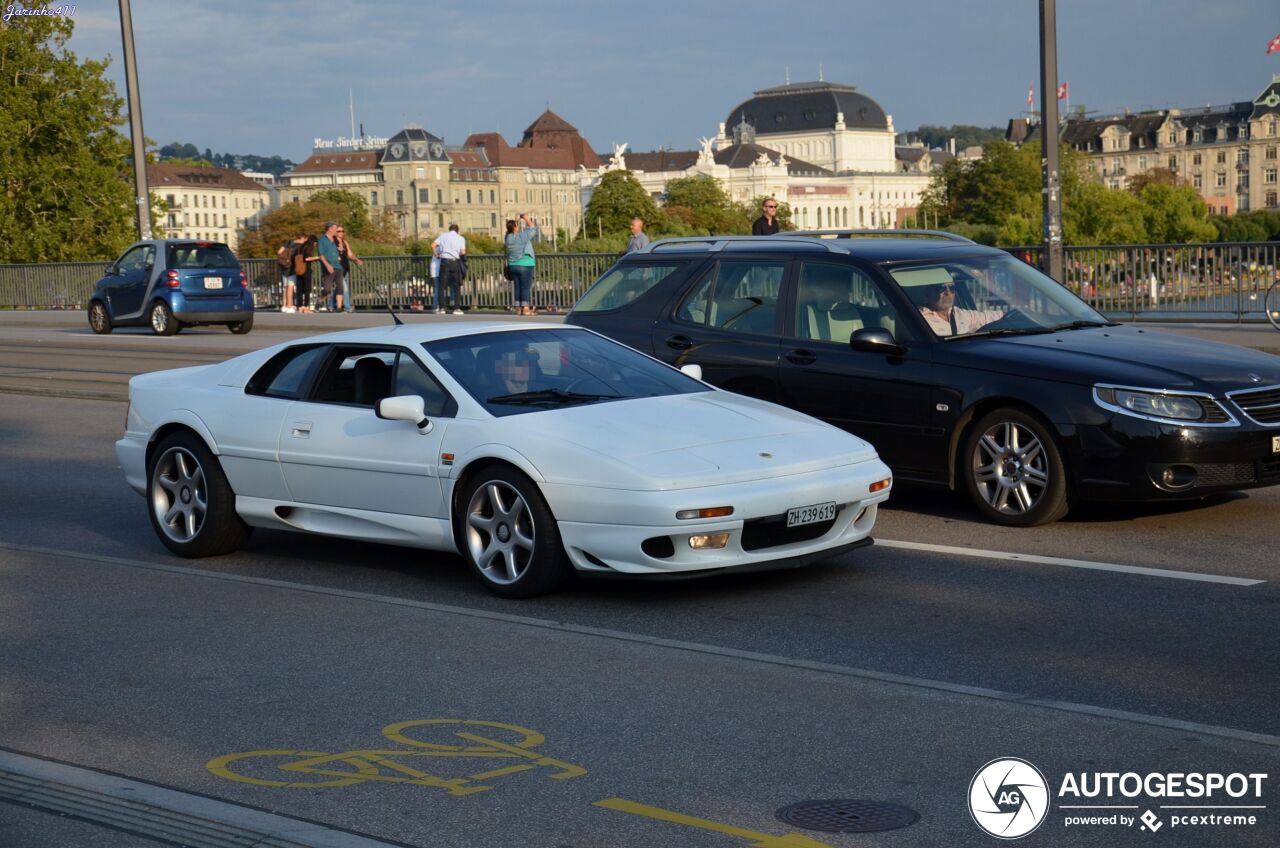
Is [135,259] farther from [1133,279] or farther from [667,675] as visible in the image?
[667,675]

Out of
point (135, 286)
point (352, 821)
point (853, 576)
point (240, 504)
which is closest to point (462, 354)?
point (240, 504)

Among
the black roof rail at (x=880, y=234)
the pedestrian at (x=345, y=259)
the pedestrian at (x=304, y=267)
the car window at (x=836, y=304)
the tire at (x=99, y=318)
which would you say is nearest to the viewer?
the car window at (x=836, y=304)

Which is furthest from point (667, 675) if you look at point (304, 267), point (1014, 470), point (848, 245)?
point (304, 267)

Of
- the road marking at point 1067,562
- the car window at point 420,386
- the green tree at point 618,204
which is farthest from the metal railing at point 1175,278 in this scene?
the green tree at point 618,204

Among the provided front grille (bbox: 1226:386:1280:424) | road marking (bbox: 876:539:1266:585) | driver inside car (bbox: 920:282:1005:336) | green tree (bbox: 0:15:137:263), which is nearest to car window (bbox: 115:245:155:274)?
driver inside car (bbox: 920:282:1005:336)

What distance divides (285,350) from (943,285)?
3886 mm

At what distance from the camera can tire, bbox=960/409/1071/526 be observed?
9203 mm

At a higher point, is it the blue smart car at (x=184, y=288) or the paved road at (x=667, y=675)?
the blue smart car at (x=184, y=288)

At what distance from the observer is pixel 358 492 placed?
845cm

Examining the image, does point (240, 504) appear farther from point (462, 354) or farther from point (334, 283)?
point (334, 283)

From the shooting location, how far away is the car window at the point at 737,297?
1066 cm

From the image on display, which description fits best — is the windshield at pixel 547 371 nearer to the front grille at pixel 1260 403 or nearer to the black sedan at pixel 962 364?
the black sedan at pixel 962 364

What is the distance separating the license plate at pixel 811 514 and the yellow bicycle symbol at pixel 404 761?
232 cm

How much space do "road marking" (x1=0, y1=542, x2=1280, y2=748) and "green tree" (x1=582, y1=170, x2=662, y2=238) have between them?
173406 millimetres
